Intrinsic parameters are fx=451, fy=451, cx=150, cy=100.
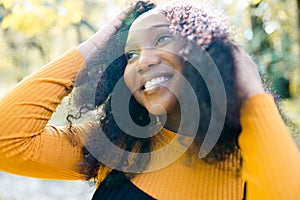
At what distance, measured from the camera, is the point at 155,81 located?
1263 millimetres

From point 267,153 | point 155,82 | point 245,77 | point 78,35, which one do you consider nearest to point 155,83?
point 155,82

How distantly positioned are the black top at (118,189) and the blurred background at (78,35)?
40 cm

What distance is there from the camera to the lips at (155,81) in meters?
1.25

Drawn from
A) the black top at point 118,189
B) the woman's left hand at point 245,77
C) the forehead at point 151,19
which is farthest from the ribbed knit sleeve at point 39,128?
the woman's left hand at point 245,77

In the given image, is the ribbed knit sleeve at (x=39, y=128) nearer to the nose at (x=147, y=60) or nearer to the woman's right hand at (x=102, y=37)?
the woman's right hand at (x=102, y=37)

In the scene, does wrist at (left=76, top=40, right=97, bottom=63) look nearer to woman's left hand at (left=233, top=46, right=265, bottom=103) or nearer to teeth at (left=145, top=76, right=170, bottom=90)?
teeth at (left=145, top=76, right=170, bottom=90)

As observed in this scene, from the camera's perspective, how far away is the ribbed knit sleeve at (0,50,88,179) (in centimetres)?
136

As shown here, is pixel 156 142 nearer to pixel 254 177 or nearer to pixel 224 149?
pixel 224 149

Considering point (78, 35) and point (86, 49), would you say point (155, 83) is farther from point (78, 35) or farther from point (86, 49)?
point (78, 35)

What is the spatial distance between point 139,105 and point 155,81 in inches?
8.4

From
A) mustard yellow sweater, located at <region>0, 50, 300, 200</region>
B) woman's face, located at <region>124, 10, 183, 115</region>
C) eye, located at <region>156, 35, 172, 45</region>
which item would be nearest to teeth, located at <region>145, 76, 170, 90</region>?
woman's face, located at <region>124, 10, 183, 115</region>

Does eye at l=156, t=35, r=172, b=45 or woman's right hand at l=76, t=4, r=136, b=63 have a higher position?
eye at l=156, t=35, r=172, b=45

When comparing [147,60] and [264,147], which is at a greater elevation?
[147,60]

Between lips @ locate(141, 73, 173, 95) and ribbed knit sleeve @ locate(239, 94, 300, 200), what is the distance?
0.74ft
